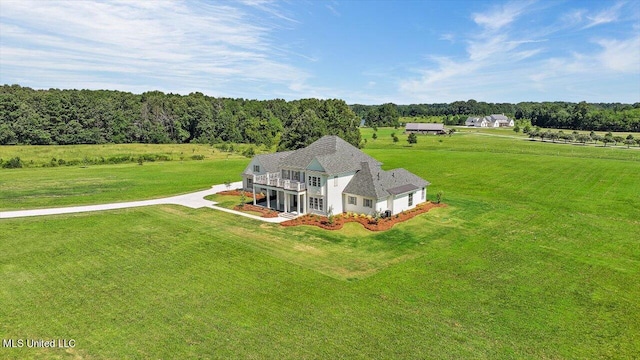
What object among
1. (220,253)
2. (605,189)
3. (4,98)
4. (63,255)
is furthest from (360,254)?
(4,98)

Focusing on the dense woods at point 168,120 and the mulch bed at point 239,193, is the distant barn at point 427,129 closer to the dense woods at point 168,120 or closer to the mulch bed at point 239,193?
the dense woods at point 168,120

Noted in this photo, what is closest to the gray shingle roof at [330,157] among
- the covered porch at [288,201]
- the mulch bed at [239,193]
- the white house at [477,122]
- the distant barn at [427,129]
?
the covered porch at [288,201]

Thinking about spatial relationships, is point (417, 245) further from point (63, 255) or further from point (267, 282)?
point (63, 255)

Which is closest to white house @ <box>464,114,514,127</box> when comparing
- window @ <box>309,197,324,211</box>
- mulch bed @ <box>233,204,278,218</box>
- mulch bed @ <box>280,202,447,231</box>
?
mulch bed @ <box>280,202,447,231</box>

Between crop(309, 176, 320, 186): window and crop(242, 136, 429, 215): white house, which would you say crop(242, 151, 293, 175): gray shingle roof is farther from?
crop(309, 176, 320, 186): window

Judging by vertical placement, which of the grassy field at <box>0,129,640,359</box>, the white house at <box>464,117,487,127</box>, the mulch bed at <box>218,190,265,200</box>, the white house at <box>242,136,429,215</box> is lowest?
the grassy field at <box>0,129,640,359</box>
